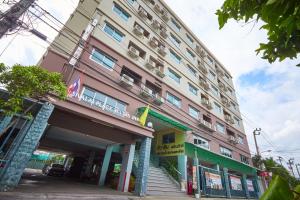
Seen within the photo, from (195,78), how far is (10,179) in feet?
66.7

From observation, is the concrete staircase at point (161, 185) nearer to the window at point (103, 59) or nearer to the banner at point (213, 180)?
the banner at point (213, 180)

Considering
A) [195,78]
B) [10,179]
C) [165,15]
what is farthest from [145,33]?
[10,179]

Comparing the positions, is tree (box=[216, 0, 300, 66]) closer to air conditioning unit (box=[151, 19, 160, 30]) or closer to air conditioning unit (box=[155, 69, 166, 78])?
air conditioning unit (box=[155, 69, 166, 78])

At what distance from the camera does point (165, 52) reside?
62.3 feet

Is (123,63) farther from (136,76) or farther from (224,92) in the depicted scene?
(224,92)

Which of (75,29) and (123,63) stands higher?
(75,29)

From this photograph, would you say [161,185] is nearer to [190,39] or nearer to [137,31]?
[137,31]

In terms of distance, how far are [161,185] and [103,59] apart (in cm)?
963

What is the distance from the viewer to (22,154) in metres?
6.71

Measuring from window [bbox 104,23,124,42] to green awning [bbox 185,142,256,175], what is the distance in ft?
34.0

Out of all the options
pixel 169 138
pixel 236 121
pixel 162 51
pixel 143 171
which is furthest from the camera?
pixel 236 121

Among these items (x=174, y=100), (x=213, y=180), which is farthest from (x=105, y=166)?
(x=174, y=100)

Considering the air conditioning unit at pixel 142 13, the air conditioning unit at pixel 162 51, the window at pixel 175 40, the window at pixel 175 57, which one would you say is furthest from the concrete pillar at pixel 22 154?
the window at pixel 175 40

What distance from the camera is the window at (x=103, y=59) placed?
491 inches
